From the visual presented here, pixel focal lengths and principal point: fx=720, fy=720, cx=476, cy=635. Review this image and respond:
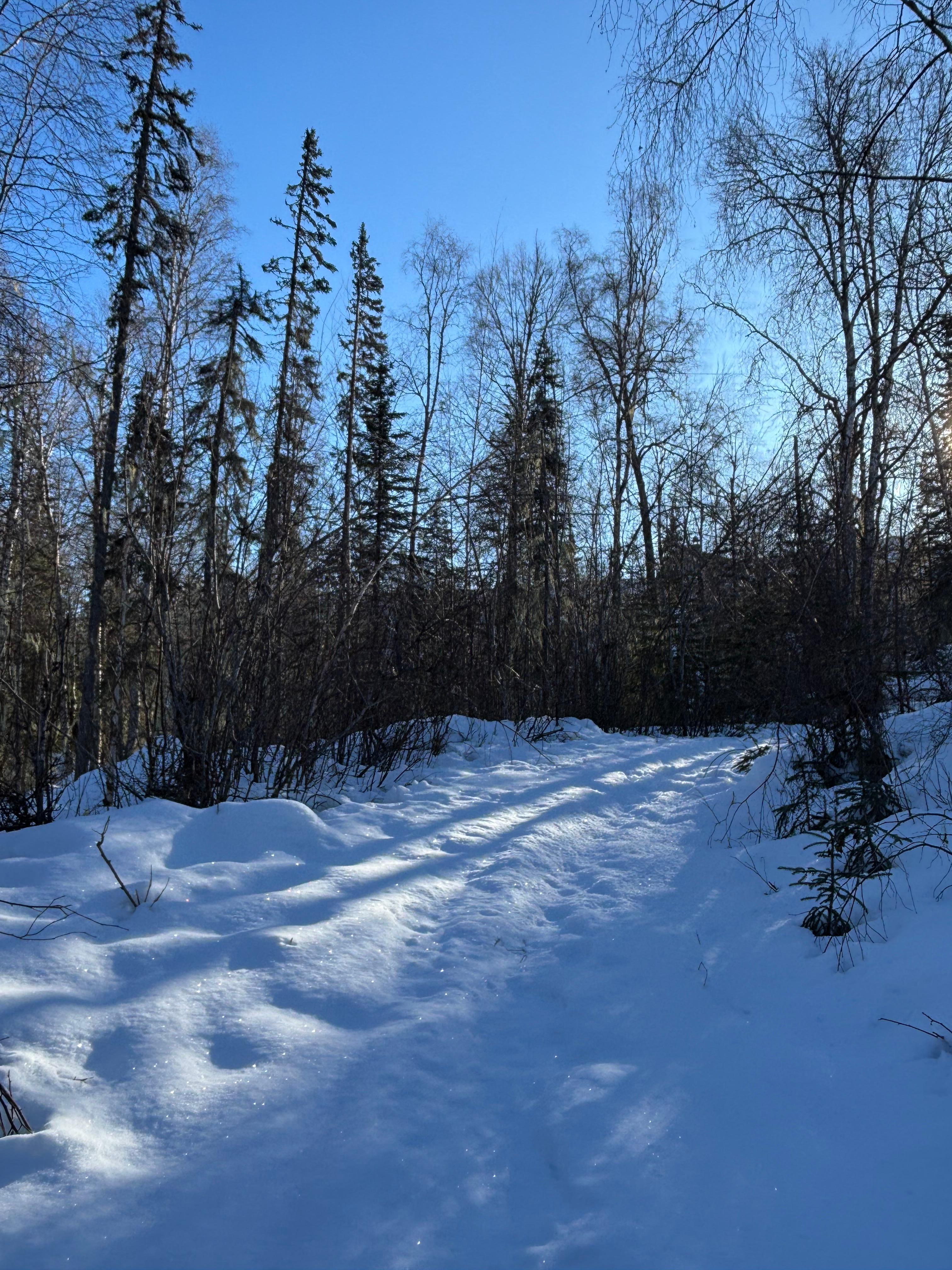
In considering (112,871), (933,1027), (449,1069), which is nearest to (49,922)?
(112,871)

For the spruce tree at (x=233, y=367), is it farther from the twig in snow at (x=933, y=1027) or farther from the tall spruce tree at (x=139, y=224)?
the twig in snow at (x=933, y=1027)

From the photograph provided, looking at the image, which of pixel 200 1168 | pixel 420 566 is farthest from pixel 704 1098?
pixel 420 566

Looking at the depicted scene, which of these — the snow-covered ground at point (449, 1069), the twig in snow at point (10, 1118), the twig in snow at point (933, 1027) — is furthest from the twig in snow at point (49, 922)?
the twig in snow at point (933, 1027)

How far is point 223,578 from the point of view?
5.11 metres

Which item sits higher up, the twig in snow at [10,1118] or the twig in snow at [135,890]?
the twig in snow at [135,890]

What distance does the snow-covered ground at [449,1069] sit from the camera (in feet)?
5.03

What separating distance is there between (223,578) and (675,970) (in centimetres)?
384

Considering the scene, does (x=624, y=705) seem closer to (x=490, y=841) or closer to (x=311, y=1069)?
(x=490, y=841)

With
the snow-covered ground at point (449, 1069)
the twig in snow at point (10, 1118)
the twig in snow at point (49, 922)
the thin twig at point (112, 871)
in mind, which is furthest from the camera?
the thin twig at point (112, 871)

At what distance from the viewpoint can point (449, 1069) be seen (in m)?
2.14

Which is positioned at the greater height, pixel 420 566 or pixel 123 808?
pixel 420 566

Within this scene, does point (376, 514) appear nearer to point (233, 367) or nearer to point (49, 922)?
point (49, 922)

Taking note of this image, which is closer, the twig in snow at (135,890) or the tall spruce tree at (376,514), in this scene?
Result: the twig in snow at (135,890)

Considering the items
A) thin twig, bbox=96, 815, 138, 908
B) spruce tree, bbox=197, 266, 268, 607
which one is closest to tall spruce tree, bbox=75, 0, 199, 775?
spruce tree, bbox=197, 266, 268, 607
